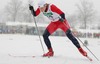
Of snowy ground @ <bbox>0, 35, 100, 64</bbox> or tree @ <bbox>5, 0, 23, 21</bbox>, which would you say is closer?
snowy ground @ <bbox>0, 35, 100, 64</bbox>

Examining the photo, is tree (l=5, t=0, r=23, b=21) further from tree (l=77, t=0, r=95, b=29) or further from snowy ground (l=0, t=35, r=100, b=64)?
snowy ground (l=0, t=35, r=100, b=64)

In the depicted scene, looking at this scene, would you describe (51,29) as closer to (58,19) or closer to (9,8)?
(58,19)

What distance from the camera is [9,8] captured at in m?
64.1

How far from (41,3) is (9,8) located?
57.0 metres

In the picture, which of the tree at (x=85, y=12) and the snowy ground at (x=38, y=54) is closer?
the snowy ground at (x=38, y=54)

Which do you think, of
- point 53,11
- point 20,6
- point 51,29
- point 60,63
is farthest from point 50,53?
point 20,6

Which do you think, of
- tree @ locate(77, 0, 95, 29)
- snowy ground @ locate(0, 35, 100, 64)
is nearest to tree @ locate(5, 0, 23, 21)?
tree @ locate(77, 0, 95, 29)

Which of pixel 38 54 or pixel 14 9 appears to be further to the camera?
pixel 14 9

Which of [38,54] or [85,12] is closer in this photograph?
[38,54]

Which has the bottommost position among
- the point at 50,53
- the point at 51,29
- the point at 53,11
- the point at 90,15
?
the point at 90,15

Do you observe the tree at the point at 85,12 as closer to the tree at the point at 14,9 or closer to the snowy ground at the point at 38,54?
the tree at the point at 14,9

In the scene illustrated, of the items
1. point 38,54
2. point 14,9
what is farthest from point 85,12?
point 38,54

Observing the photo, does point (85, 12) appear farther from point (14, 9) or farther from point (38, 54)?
point (38, 54)

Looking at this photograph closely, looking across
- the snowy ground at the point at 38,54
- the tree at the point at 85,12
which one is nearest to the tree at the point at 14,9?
the tree at the point at 85,12
